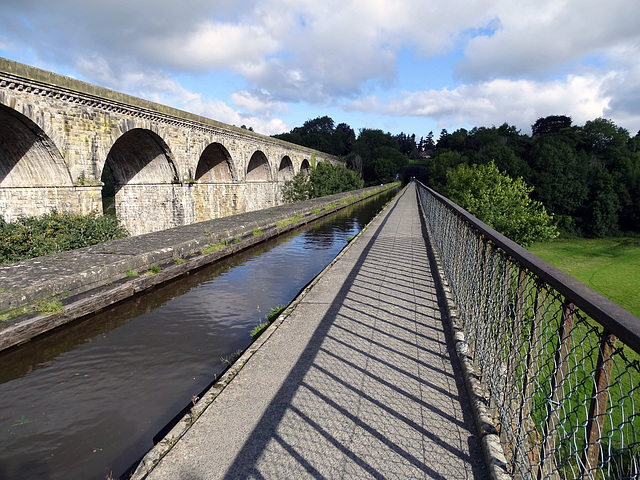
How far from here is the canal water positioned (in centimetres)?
297

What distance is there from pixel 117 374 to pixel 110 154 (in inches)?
599

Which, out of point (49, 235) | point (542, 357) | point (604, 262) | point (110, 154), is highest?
point (110, 154)

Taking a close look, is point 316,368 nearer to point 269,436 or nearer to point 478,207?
point 269,436

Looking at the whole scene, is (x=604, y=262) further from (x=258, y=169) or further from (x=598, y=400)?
(x=598, y=400)

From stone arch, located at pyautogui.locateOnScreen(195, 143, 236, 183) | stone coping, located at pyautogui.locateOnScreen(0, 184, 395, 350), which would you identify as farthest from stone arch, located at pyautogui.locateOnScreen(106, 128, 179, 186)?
stone coping, located at pyautogui.locateOnScreen(0, 184, 395, 350)

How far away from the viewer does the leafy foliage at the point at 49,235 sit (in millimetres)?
7480

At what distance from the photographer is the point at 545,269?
204 centimetres

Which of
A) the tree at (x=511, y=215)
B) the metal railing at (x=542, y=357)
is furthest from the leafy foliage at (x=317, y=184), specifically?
the metal railing at (x=542, y=357)

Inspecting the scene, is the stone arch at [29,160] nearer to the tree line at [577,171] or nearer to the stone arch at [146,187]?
the stone arch at [146,187]

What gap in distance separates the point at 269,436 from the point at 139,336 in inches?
124

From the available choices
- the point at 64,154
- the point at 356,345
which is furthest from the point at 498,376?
the point at 64,154

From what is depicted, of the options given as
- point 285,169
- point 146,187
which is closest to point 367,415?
point 146,187

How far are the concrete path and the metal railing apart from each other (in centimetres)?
27

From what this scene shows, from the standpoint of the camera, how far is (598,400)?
1.48 meters
